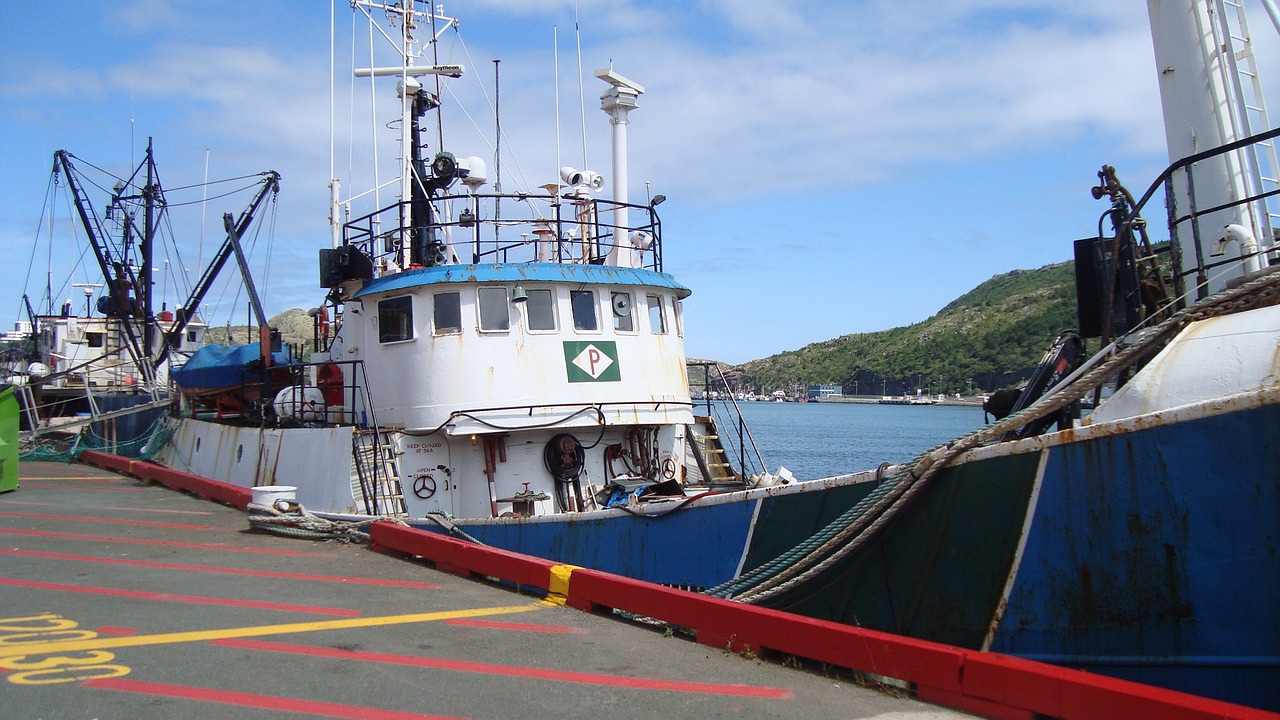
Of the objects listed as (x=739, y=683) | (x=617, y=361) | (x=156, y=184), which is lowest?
(x=739, y=683)

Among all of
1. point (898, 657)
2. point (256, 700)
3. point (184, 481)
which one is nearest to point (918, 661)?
point (898, 657)

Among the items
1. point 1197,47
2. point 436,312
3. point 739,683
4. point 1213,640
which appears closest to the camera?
point 1213,640

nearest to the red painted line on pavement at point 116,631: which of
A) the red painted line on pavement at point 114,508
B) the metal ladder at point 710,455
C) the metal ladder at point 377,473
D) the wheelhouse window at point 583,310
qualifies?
the metal ladder at point 377,473

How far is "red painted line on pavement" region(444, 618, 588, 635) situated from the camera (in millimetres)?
6584

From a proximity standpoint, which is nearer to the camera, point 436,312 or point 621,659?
point 621,659

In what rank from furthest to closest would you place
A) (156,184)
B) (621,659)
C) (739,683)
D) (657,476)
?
Result: (156,184), (657,476), (621,659), (739,683)

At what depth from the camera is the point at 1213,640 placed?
4984 millimetres

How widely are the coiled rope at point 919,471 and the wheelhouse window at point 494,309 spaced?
5553 millimetres

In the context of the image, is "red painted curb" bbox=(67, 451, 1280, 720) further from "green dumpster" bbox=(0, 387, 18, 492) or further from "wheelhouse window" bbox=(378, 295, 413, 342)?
"green dumpster" bbox=(0, 387, 18, 492)

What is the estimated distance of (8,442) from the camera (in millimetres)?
14000

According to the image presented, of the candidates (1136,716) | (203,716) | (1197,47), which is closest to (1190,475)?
(1136,716)

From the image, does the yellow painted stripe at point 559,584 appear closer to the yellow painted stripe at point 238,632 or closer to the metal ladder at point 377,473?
the yellow painted stripe at point 238,632

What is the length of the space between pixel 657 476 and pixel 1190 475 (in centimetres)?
800

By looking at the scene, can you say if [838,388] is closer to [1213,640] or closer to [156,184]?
[156,184]
